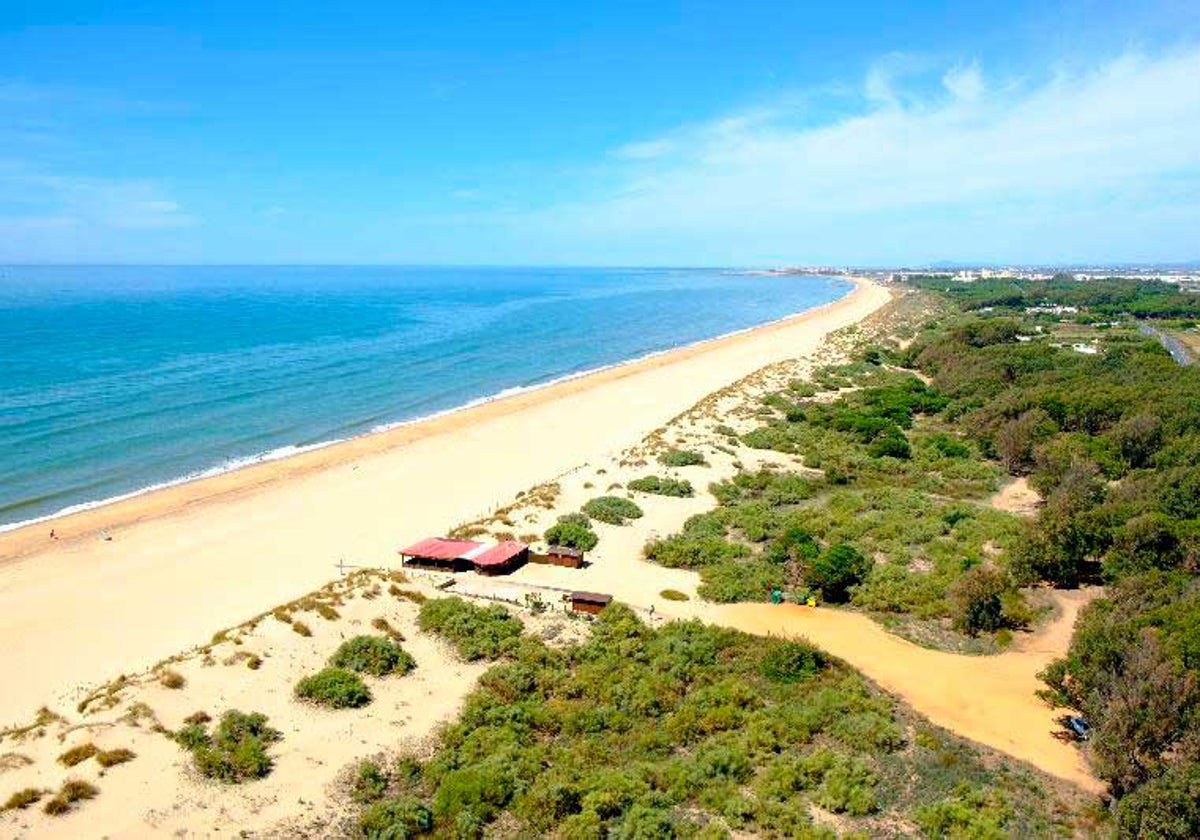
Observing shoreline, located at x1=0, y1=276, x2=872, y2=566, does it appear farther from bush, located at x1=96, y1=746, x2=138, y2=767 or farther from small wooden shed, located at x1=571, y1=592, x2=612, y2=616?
small wooden shed, located at x1=571, y1=592, x2=612, y2=616

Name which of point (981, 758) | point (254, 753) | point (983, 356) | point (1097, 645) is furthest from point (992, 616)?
point (983, 356)

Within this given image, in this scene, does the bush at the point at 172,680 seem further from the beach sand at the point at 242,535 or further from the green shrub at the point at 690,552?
the green shrub at the point at 690,552

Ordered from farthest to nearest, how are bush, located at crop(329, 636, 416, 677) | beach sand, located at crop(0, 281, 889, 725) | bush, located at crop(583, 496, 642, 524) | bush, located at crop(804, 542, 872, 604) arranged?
bush, located at crop(583, 496, 642, 524), bush, located at crop(804, 542, 872, 604), beach sand, located at crop(0, 281, 889, 725), bush, located at crop(329, 636, 416, 677)

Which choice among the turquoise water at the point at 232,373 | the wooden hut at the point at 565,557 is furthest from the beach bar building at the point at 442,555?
the turquoise water at the point at 232,373

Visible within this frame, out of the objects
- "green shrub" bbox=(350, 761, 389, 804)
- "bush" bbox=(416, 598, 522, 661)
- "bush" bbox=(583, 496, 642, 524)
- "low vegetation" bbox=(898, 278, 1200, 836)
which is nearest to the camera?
"low vegetation" bbox=(898, 278, 1200, 836)

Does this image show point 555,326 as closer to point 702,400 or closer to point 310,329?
point 310,329

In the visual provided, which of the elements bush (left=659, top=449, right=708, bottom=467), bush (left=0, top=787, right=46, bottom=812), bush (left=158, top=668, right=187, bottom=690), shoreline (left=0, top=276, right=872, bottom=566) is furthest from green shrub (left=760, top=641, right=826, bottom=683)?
shoreline (left=0, top=276, right=872, bottom=566)

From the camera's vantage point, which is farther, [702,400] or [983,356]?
[983,356]
